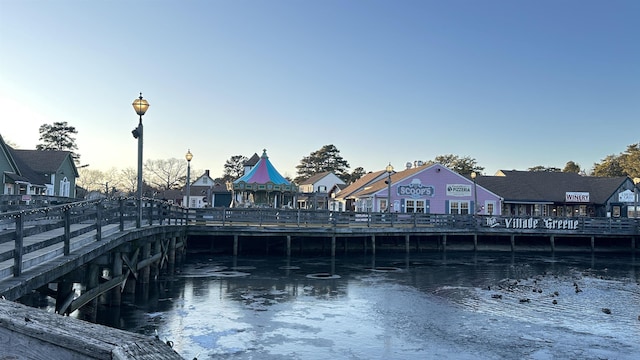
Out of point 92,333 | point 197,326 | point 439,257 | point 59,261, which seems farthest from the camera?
point 439,257

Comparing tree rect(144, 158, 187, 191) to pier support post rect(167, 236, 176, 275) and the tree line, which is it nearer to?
the tree line

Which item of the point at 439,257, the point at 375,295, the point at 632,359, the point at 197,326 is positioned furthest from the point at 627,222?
the point at 197,326

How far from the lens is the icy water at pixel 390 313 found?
9.96 meters

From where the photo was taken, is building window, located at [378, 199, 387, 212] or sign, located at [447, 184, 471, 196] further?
sign, located at [447, 184, 471, 196]

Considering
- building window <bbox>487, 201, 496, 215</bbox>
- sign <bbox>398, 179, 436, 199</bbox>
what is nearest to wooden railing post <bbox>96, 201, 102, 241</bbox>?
sign <bbox>398, 179, 436, 199</bbox>

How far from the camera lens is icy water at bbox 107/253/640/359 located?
9961 mm

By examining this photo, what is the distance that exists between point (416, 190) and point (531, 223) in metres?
9.91

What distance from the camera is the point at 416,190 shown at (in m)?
40.3

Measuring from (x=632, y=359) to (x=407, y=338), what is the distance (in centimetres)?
406

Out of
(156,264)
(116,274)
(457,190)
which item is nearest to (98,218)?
(116,274)

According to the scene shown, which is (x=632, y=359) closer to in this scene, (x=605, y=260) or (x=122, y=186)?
(x=605, y=260)

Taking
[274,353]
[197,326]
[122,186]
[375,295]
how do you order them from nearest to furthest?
[274,353] < [197,326] < [375,295] < [122,186]

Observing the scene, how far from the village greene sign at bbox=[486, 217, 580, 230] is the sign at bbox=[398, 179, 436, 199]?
28.9 feet

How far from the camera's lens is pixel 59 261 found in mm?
8266
